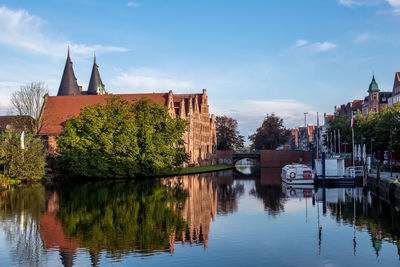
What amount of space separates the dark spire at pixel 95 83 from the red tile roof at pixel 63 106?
67.4 feet

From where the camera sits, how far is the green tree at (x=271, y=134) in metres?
126

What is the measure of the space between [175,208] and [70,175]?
35.4 meters

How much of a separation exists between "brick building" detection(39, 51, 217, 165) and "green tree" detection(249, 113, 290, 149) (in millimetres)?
17029

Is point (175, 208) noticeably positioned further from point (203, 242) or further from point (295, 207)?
point (203, 242)

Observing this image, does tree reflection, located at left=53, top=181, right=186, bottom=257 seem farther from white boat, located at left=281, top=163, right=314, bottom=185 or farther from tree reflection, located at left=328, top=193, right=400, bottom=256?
white boat, located at left=281, top=163, right=314, bottom=185

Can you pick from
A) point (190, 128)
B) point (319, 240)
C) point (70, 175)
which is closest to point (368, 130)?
point (190, 128)

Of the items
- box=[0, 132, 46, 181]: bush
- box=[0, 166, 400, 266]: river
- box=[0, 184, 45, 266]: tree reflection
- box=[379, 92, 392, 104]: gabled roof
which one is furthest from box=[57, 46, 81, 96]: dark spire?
box=[379, 92, 392, 104]: gabled roof

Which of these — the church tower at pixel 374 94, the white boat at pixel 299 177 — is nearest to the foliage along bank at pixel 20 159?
the white boat at pixel 299 177

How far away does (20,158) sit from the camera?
53.1 m

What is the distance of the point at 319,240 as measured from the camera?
A: 21859 mm

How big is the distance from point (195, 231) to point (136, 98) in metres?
63.0

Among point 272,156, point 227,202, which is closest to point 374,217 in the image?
point 227,202

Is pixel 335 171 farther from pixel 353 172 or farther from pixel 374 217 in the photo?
pixel 374 217

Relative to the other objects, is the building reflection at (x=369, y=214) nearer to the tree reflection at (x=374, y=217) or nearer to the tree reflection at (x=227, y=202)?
the tree reflection at (x=374, y=217)
